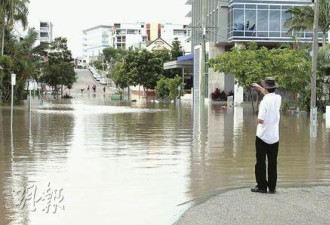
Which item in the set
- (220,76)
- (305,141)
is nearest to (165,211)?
(305,141)

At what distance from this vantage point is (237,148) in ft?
50.2

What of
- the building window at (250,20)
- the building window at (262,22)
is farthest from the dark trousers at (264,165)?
the building window at (262,22)

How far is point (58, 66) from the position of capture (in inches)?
3285

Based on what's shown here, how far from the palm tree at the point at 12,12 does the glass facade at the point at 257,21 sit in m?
21.7

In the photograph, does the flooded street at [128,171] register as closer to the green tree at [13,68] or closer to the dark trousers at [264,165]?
the dark trousers at [264,165]

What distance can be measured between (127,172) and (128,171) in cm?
13

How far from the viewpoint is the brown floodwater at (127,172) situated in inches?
298

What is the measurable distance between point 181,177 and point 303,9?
29.6 m

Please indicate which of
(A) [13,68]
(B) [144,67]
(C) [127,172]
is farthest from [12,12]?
(B) [144,67]

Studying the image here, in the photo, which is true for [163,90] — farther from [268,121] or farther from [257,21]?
[268,121]

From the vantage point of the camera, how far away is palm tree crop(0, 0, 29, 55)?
4372 cm

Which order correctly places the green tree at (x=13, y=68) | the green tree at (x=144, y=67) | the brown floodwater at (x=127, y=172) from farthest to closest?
the green tree at (x=144, y=67), the green tree at (x=13, y=68), the brown floodwater at (x=127, y=172)

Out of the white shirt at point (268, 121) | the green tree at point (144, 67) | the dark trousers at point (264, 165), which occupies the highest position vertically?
the green tree at point (144, 67)

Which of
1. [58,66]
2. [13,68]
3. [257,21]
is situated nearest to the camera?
[13,68]
